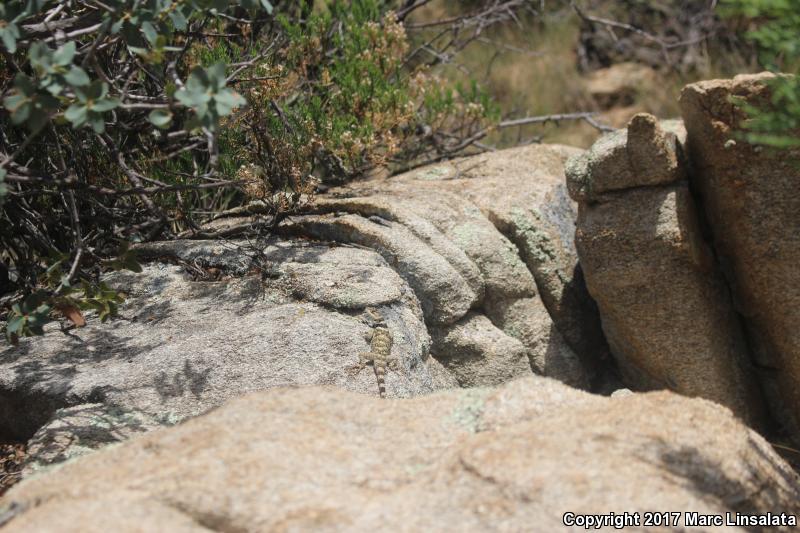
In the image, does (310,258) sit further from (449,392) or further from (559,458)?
(559,458)

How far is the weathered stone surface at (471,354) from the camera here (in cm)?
477

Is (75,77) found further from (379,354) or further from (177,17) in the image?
(379,354)

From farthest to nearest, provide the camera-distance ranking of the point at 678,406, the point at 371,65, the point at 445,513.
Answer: the point at 371,65
the point at 678,406
the point at 445,513

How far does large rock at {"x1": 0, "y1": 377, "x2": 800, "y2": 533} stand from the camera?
2184 mm

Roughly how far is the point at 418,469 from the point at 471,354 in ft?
7.73

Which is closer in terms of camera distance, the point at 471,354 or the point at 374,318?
the point at 374,318

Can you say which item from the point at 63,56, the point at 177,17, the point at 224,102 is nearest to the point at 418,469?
the point at 224,102

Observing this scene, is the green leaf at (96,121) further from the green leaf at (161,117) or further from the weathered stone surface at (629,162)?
the weathered stone surface at (629,162)

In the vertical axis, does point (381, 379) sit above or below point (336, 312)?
below

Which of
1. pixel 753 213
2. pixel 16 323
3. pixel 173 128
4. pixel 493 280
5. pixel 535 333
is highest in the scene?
pixel 173 128

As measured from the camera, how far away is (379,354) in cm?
397

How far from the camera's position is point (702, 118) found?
4.40m

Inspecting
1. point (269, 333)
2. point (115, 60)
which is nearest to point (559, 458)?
point (269, 333)

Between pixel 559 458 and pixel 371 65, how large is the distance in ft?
Result: 11.6
